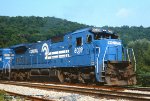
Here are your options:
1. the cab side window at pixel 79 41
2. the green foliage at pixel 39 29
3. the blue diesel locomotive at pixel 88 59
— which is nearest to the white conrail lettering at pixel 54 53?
the blue diesel locomotive at pixel 88 59

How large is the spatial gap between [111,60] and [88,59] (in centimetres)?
144

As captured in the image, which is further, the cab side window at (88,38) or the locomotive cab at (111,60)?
the cab side window at (88,38)

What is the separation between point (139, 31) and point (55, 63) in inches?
3655

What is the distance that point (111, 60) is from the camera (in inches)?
612

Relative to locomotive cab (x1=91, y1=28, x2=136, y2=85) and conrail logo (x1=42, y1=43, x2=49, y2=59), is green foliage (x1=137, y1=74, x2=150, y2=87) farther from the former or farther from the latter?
conrail logo (x1=42, y1=43, x2=49, y2=59)

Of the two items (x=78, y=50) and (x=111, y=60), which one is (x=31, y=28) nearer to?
(x=78, y=50)

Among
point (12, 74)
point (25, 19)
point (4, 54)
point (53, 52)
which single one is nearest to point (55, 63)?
point (53, 52)

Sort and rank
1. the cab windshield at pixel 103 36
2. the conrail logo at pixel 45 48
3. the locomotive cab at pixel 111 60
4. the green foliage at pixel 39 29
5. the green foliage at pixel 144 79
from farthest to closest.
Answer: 1. the green foliage at pixel 39 29
2. the conrail logo at pixel 45 48
3. the green foliage at pixel 144 79
4. the cab windshield at pixel 103 36
5. the locomotive cab at pixel 111 60

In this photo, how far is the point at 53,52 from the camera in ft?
67.1

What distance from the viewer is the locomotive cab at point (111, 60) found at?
15047 mm

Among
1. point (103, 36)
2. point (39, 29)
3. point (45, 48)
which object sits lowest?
point (45, 48)

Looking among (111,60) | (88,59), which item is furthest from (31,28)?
(111,60)

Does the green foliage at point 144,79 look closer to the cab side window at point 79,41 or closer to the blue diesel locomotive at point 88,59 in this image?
the blue diesel locomotive at point 88,59

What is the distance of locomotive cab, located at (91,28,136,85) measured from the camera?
1505 centimetres
